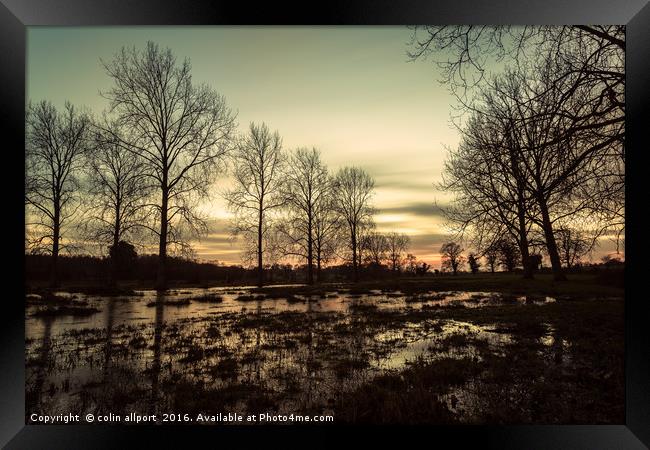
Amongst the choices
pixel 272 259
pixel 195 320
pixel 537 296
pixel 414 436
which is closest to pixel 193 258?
pixel 195 320

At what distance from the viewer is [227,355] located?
7.22m

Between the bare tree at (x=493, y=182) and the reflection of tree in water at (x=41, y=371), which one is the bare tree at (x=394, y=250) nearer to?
the bare tree at (x=493, y=182)

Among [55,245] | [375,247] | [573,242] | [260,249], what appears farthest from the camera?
[375,247]

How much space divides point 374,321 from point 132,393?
23.9 ft

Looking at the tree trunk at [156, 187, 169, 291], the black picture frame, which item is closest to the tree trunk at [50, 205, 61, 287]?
the tree trunk at [156, 187, 169, 291]

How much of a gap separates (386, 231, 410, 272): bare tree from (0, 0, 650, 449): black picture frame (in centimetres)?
2399

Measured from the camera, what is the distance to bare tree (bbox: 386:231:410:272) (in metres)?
30.0

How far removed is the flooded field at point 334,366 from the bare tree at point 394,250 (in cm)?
1808

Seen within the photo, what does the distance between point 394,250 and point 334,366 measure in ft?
90.2

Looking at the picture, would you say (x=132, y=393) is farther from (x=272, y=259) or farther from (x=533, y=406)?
(x=272, y=259)

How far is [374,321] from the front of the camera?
37.3ft
